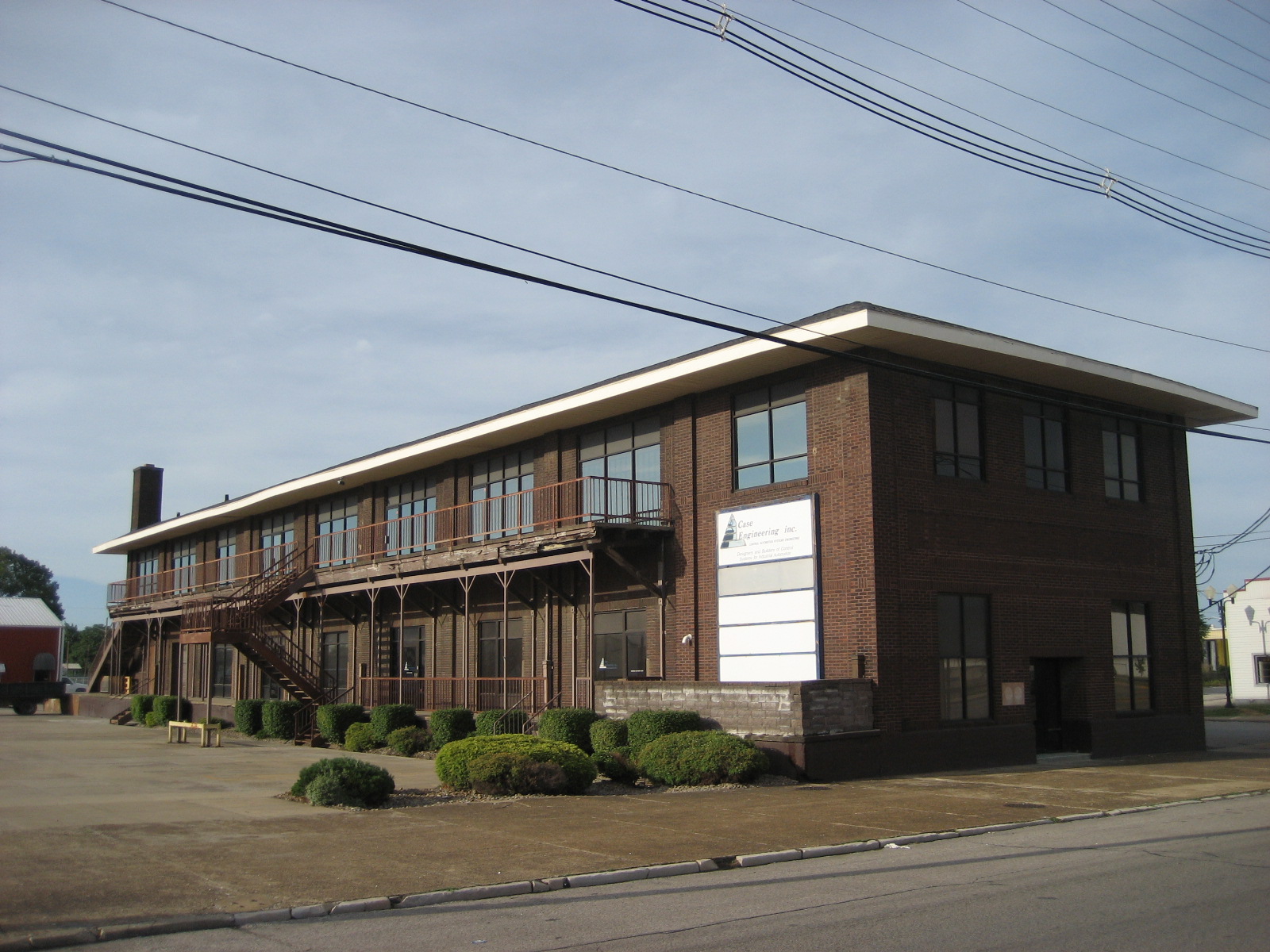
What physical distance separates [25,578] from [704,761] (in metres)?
131

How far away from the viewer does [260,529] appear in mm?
47375

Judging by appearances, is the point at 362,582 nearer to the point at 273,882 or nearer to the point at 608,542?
the point at 608,542

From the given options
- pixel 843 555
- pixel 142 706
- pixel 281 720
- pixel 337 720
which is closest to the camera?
pixel 843 555

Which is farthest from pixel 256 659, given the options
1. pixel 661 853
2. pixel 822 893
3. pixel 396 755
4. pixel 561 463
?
pixel 822 893

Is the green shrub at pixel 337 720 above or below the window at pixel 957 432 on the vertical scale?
below

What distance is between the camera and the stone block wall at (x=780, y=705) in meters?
20.7

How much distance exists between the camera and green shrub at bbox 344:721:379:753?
2988 centimetres

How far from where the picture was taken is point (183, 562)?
5397cm

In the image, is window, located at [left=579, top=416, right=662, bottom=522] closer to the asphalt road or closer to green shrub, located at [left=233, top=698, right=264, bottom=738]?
green shrub, located at [left=233, top=698, right=264, bottom=738]

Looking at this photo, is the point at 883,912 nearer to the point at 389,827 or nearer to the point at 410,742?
the point at 389,827

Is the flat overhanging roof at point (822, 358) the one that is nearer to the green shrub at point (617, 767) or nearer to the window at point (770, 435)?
the window at point (770, 435)

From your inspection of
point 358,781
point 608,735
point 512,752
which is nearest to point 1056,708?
point 608,735

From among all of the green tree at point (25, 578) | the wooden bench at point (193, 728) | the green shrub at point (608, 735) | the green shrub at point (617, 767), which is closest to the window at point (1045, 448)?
the green shrub at point (608, 735)

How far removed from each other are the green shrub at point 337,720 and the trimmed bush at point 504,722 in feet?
19.9
